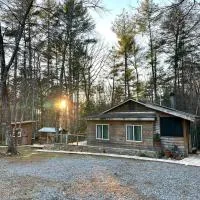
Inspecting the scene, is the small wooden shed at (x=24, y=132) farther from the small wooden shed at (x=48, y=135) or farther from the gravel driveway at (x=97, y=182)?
the gravel driveway at (x=97, y=182)

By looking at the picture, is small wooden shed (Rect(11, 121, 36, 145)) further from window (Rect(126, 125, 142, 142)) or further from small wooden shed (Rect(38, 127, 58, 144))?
window (Rect(126, 125, 142, 142))

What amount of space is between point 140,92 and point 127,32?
5.87m

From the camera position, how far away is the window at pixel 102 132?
A: 18125 mm

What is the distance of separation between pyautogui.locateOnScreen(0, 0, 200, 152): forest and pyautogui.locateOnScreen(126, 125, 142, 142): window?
15.7ft

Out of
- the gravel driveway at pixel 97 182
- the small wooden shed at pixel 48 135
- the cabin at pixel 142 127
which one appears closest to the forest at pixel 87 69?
the small wooden shed at pixel 48 135

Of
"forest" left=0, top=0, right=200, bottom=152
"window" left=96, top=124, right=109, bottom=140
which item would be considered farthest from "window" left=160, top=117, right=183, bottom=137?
"forest" left=0, top=0, right=200, bottom=152

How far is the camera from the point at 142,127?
1633cm

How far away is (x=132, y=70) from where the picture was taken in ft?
85.8

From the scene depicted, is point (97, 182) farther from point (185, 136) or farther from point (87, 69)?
point (87, 69)

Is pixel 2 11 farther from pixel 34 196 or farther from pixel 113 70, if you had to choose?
pixel 113 70

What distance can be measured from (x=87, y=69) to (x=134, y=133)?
1204 centimetres

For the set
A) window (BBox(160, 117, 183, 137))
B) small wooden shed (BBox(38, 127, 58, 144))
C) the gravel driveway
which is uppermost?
window (BBox(160, 117, 183, 137))

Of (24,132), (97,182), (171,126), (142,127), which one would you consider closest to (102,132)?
(142,127)

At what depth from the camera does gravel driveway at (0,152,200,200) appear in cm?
714
